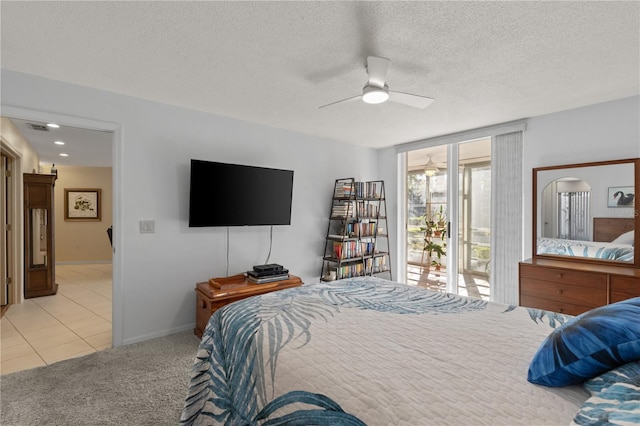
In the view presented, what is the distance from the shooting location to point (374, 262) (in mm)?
4629

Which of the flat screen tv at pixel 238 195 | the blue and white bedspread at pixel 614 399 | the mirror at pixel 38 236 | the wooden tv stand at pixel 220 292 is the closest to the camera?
the blue and white bedspread at pixel 614 399

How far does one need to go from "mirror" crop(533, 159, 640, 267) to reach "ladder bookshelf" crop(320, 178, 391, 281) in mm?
1999

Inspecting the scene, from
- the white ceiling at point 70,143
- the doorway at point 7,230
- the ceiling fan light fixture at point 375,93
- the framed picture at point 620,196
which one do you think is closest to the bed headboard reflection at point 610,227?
the framed picture at point 620,196

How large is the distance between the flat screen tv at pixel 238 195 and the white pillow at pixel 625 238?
3.32m

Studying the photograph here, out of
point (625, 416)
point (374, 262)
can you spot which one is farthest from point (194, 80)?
point (374, 262)

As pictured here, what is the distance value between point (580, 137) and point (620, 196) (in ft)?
2.24

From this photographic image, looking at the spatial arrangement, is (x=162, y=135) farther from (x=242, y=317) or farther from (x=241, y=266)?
(x=242, y=317)

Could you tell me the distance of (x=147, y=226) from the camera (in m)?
3.03

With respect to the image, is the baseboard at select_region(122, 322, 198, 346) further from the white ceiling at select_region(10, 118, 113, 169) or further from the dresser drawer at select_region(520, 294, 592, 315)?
the dresser drawer at select_region(520, 294, 592, 315)

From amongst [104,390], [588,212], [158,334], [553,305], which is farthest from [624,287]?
[158,334]

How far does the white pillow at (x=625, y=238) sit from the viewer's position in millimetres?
2807

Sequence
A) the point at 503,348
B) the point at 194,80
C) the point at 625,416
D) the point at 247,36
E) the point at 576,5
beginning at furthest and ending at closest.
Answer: the point at 194,80, the point at 247,36, the point at 576,5, the point at 503,348, the point at 625,416

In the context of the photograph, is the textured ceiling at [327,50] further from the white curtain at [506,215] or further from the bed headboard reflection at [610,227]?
the bed headboard reflection at [610,227]

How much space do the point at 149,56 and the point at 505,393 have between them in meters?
2.69
